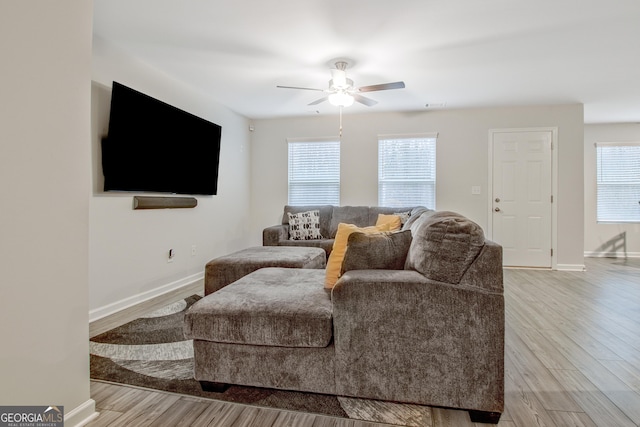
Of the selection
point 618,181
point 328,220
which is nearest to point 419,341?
point 328,220

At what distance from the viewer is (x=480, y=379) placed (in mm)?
1456

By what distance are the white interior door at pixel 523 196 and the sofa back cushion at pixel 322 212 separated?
2.47m

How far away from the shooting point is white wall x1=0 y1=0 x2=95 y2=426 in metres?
1.19

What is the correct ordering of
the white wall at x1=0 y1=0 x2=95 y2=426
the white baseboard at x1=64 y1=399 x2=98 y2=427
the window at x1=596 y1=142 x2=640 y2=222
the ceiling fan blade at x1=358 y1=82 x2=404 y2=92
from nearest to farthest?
the white wall at x1=0 y1=0 x2=95 y2=426 → the white baseboard at x1=64 y1=399 x2=98 y2=427 → the ceiling fan blade at x1=358 y1=82 x2=404 y2=92 → the window at x1=596 y1=142 x2=640 y2=222

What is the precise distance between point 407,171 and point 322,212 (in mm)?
1499

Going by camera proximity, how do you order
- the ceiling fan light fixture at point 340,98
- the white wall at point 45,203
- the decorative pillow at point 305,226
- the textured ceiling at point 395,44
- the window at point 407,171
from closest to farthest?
the white wall at point 45,203
the textured ceiling at point 395,44
the ceiling fan light fixture at point 340,98
the decorative pillow at point 305,226
the window at point 407,171

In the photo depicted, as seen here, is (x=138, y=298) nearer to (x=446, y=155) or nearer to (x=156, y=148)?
(x=156, y=148)

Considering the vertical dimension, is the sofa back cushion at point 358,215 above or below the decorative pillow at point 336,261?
above

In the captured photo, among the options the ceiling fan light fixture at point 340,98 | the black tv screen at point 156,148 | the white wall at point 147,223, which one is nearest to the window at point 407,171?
the ceiling fan light fixture at point 340,98

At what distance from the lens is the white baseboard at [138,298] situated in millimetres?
2828

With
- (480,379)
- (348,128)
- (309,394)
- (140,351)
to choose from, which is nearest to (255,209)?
(348,128)

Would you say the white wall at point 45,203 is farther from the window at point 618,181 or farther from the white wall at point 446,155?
the window at point 618,181

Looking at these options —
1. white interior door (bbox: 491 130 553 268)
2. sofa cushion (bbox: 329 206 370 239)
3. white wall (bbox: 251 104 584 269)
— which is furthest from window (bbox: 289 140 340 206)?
white interior door (bbox: 491 130 553 268)

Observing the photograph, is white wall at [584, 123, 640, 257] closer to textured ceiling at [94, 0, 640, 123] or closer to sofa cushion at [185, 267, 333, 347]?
textured ceiling at [94, 0, 640, 123]
